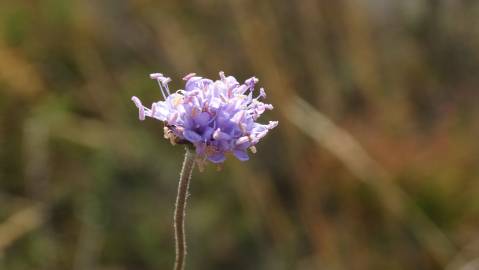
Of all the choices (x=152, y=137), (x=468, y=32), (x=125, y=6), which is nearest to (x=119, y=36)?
(x=125, y=6)

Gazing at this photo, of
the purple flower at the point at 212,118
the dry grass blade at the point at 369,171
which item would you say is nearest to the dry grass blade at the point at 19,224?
the dry grass blade at the point at 369,171

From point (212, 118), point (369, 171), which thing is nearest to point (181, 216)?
point (212, 118)

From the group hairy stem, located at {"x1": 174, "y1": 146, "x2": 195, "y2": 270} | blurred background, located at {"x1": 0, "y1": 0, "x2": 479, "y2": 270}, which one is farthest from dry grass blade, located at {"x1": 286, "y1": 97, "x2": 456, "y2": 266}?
hairy stem, located at {"x1": 174, "y1": 146, "x2": 195, "y2": 270}

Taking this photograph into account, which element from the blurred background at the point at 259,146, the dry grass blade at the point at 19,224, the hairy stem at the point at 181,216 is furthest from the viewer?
the blurred background at the point at 259,146

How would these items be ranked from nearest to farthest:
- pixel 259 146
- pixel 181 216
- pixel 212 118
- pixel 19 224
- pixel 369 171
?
1. pixel 181 216
2. pixel 212 118
3. pixel 19 224
4. pixel 369 171
5. pixel 259 146

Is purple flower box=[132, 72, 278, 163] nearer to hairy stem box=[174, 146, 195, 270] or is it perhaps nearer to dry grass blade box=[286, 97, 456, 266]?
hairy stem box=[174, 146, 195, 270]

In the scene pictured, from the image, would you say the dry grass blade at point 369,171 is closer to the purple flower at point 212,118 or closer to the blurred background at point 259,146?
the blurred background at point 259,146

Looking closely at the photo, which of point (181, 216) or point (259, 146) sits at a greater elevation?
point (259, 146)

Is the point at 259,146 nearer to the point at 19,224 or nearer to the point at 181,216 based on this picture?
the point at 19,224

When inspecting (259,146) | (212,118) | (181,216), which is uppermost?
(259,146)
